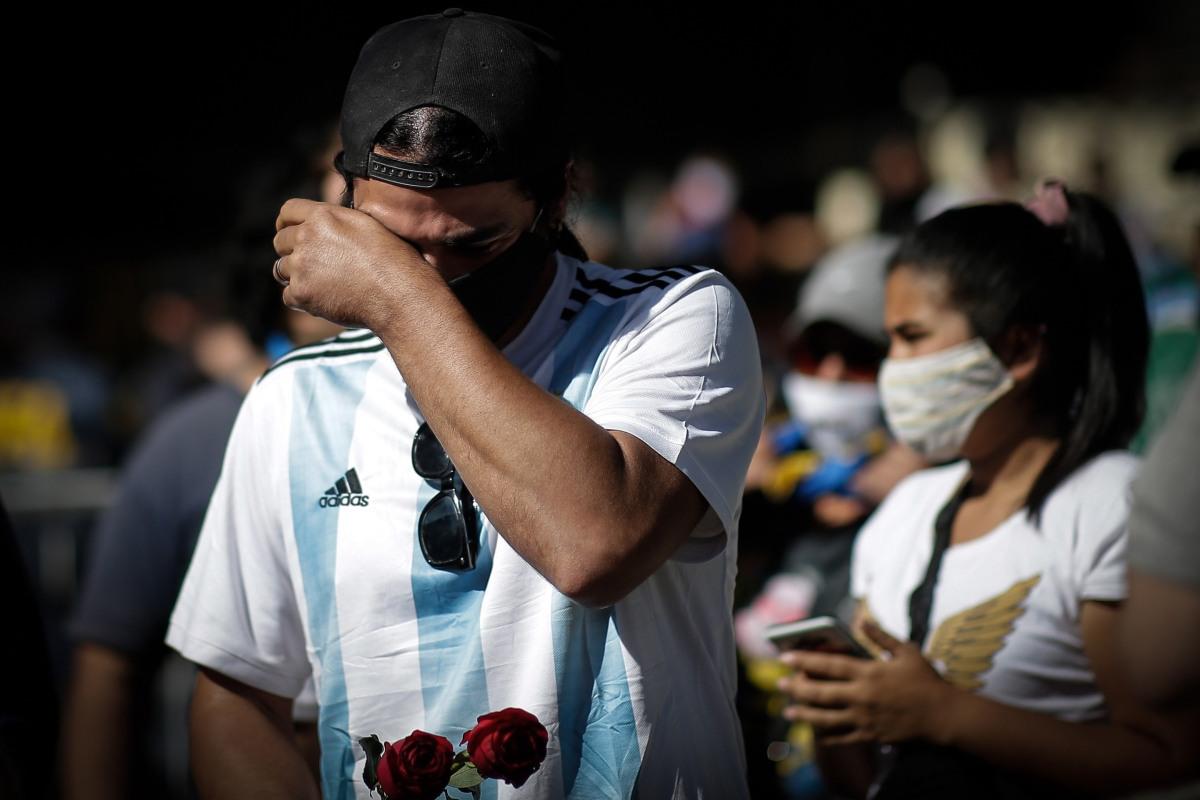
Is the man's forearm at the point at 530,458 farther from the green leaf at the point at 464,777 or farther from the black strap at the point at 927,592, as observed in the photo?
the black strap at the point at 927,592

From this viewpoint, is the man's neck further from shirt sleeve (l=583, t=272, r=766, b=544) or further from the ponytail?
the ponytail

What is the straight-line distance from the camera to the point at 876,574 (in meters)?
3.05

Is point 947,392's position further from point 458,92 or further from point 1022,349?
point 458,92

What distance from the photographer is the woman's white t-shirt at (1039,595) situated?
2.57 metres

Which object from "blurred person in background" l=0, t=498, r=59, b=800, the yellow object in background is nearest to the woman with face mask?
"blurred person in background" l=0, t=498, r=59, b=800

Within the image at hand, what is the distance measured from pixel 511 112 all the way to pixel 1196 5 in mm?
17427

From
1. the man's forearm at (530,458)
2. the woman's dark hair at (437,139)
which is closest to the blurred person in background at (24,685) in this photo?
the man's forearm at (530,458)

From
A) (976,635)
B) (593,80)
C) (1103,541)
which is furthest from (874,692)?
(593,80)

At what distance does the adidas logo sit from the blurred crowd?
70 centimetres

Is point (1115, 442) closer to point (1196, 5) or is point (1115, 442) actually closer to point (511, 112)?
point (511, 112)

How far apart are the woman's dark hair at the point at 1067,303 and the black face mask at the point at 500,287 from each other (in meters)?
1.19

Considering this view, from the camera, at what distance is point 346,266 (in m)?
1.96

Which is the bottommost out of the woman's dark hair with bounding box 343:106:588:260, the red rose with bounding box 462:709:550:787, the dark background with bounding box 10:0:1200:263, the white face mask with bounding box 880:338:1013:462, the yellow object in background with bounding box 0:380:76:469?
the yellow object in background with bounding box 0:380:76:469

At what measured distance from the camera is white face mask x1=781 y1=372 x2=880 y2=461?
4137mm
